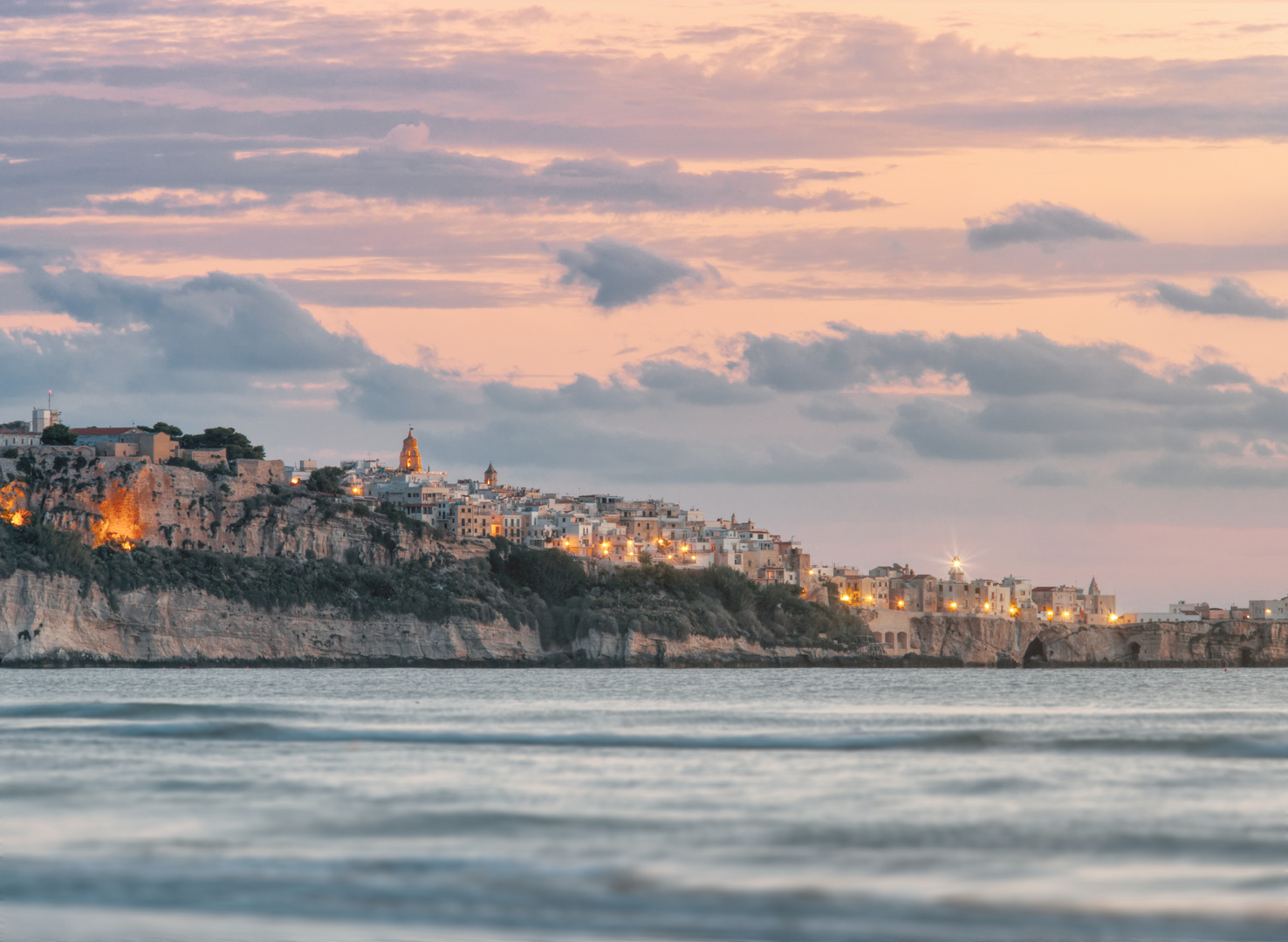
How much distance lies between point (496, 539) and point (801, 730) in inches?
3846

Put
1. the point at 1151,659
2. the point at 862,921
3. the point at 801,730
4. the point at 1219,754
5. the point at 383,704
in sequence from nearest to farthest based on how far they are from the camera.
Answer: the point at 862,921
the point at 1219,754
the point at 801,730
the point at 383,704
the point at 1151,659

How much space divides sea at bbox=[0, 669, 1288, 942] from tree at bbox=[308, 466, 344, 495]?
108m

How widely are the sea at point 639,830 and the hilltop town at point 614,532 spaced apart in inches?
3891

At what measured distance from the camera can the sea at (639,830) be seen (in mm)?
14219

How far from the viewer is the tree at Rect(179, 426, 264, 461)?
14246cm

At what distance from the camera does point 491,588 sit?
406 ft

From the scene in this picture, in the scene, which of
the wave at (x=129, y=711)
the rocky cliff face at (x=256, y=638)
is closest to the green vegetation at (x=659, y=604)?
the rocky cliff face at (x=256, y=638)

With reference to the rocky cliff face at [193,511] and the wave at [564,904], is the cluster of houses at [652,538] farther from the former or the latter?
the wave at [564,904]

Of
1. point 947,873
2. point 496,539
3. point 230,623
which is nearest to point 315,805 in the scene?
point 947,873

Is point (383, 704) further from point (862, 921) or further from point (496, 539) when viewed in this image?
point (496, 539)

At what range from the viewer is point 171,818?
2023 cm

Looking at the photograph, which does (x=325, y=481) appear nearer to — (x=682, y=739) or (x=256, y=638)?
(x=256, y=638)

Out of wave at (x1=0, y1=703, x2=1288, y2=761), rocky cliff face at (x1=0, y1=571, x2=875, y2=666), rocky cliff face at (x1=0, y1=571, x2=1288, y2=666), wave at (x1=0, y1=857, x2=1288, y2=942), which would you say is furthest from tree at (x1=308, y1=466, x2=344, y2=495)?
wave at (x1=0, y1=857, x2=1288, y2=942)

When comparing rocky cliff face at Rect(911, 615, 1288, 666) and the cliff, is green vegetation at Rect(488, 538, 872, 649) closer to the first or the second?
the cliff
